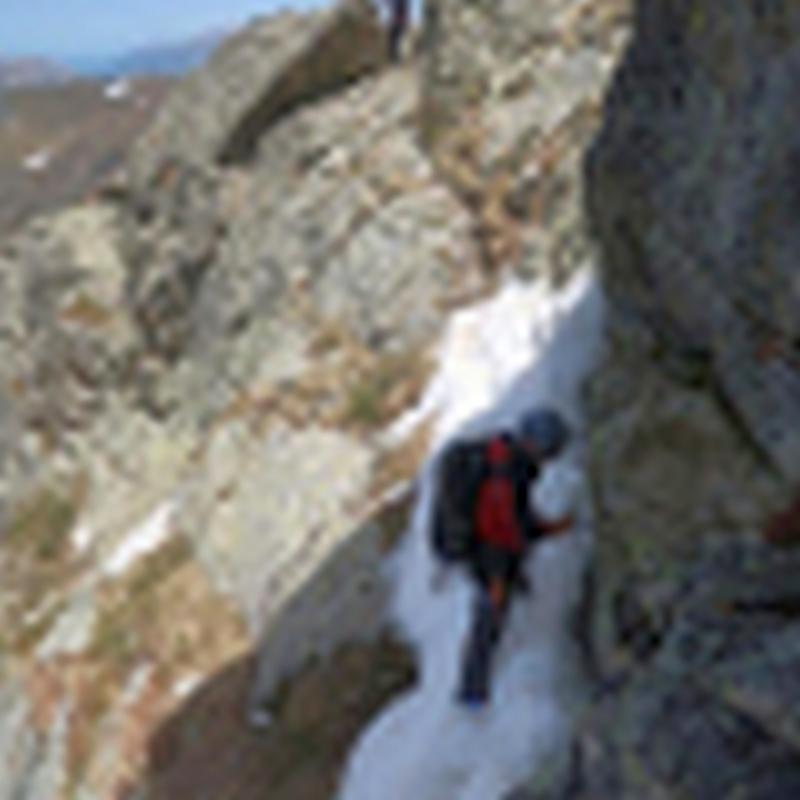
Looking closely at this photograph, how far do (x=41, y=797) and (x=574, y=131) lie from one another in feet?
56.1

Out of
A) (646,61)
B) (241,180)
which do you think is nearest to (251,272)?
(241,180)

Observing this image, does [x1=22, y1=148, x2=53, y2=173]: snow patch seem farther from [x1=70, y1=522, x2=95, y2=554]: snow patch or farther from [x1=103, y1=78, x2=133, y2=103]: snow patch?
[x1=70, y1=522, x2=95, y2=554]: snow patch

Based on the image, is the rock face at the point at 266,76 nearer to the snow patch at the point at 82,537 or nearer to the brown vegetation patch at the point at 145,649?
the snow patch at the point at 82,537

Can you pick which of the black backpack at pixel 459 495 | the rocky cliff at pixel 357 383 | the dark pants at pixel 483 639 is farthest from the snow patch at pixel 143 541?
the black backpack at pixel 459 495

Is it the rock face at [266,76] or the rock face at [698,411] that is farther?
the rock face at [266,76]

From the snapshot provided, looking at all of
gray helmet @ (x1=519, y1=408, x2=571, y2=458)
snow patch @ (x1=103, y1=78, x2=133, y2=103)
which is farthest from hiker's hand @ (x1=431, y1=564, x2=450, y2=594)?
snow patch @ (x1=103, y1=78, x2=133, y2=103)

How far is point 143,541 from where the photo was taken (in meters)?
24.8

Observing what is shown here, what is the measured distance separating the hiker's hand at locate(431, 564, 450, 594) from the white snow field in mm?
69

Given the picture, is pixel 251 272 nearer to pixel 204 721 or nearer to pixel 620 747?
pixel 204 721

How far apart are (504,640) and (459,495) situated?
86.2 inches

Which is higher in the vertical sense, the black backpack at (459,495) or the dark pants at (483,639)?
the black backpack at (459,495)

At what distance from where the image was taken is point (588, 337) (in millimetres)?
16812

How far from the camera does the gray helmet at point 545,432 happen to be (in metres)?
12.8

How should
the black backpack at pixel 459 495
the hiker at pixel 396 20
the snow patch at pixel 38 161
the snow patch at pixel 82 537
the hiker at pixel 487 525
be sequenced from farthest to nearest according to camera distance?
the snow patch at pixel 38 161
the hiker at pixel 396 20
the snow patch at pixel 82 537
the black backpack at pixel 459 495
the hiker at pixel 487 525
